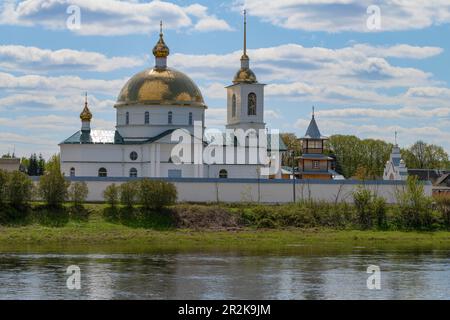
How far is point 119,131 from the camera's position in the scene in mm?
62031

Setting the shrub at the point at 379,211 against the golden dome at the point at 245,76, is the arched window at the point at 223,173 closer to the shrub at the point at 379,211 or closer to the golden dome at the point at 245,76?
the golden dome at the point at 245,76

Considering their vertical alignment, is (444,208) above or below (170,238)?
above

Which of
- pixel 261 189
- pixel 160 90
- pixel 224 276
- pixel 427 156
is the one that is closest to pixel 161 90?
pixel 160 90

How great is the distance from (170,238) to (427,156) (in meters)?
55.2

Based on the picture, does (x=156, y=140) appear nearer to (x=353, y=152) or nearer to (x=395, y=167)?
(x=395, y=167)

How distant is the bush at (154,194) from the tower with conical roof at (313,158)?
52.0 ft

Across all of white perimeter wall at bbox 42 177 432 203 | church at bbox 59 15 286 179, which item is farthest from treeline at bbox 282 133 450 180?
white perimeter wall at bbox 42 177 432 203

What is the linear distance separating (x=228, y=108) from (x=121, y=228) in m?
20.4

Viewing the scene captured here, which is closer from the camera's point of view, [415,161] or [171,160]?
[171,160]

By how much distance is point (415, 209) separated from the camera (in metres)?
51.5

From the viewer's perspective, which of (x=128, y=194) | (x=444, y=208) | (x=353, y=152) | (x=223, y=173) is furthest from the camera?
(x=353, y=152)
